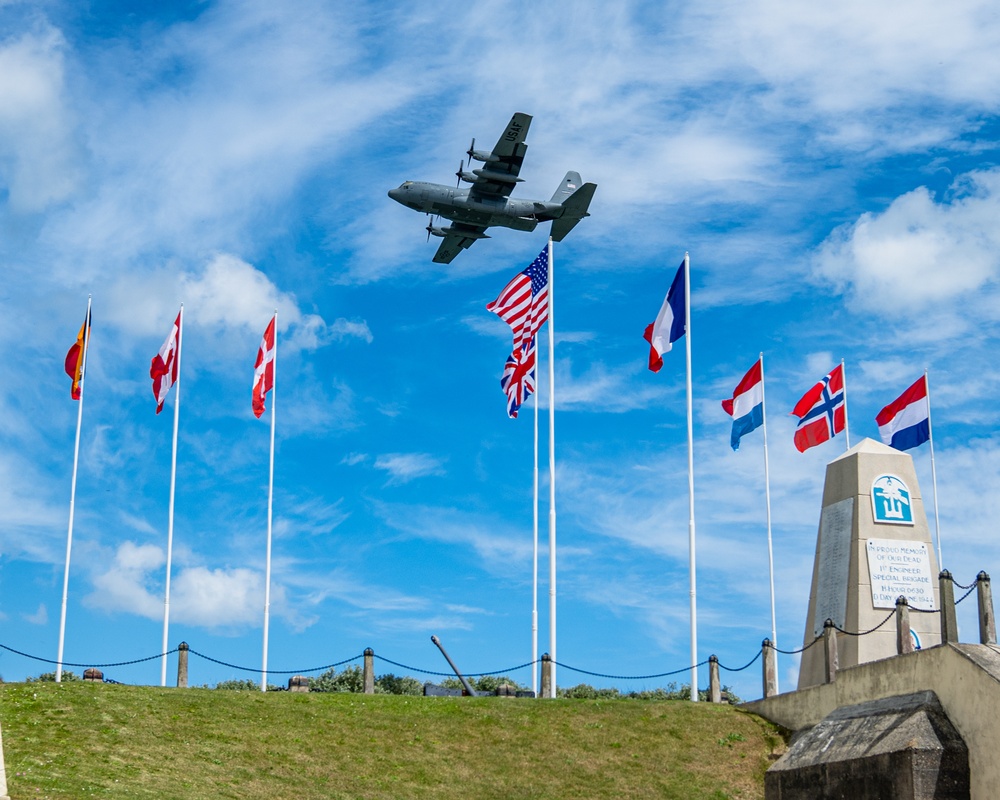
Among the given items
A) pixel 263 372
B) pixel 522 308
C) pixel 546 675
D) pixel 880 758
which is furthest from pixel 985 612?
pixel 263 372

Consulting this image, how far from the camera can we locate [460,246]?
52469 mm

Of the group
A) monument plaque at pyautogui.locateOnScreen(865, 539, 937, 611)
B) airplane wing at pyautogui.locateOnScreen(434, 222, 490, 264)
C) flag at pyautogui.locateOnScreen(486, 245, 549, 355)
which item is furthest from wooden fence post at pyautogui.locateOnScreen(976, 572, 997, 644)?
airplane wing at pyautogui.locateOnScreen(434, 222, 490, 264)

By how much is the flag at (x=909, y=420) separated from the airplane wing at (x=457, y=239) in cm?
2022

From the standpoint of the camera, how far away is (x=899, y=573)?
31.1 meters

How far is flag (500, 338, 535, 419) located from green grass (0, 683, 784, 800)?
1037cm

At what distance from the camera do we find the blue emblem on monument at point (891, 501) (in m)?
31.6

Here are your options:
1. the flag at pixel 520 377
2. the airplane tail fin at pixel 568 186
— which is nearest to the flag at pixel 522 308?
the flag at pixel 520 377

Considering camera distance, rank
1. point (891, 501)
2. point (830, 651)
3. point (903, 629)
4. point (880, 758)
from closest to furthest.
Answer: point (880, 758)
point (903, 629)
point (830, 651)
point (891, 501)

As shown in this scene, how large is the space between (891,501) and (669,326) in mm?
9002

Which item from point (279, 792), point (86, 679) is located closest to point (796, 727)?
point (279, 792)

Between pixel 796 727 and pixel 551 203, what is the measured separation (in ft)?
92.5

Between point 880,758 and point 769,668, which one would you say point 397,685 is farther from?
point 880,758

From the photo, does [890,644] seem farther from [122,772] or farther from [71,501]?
[71,501]

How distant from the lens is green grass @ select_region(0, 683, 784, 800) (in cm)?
2323
